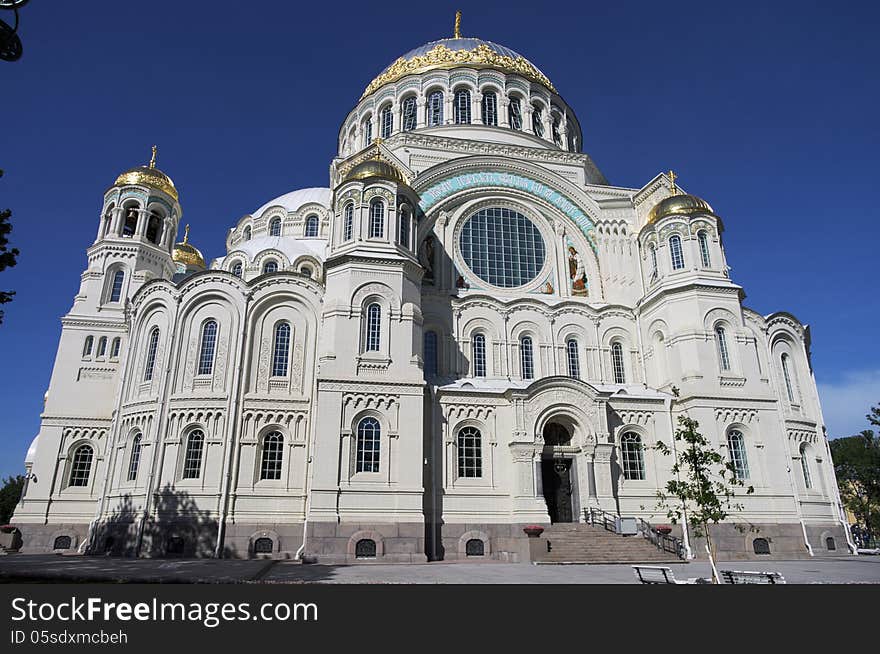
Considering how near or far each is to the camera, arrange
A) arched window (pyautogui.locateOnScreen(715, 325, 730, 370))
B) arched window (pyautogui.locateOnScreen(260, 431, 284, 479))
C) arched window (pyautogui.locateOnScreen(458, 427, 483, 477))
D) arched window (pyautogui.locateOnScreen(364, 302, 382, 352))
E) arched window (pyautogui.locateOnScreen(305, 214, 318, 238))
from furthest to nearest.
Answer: arched window (pyautogui.locateOnScreen(305, 214, 318, 238)) < arched window (pyautogui.locateOnScreen(715, 325, 730, 370)) < arched window (pyautogui.locateOnScreen(364, 302, 382, 352)) < arched window (pyautogui.locateOnScreen(458, 427, 483, 477)) < arched window (pyautogui.locateOnScreen(260, 431, 284, 479))

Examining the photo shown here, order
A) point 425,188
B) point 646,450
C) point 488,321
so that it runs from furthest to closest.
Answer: point 425,188 < point 488,321 < point 646,450

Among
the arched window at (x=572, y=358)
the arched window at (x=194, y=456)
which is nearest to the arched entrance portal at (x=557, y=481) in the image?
the arched window at (x=572, y=358)

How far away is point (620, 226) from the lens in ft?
110

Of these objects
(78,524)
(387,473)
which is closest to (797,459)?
(387,473)

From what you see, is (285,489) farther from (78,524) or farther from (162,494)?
(78,524)

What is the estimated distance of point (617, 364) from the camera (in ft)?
101

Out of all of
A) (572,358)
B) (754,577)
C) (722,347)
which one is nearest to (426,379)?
(572,358)

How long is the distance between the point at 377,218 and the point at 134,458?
1487 cm

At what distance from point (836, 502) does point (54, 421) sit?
3727 centimetres

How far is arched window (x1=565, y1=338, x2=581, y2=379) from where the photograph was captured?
3000cm

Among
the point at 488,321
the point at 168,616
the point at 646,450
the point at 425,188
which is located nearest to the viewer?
the point at 168,616

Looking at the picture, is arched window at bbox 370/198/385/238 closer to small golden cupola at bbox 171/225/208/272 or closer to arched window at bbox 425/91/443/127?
arched window at bbox 425/91/443/127

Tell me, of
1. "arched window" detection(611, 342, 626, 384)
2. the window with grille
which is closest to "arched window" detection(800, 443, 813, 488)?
"arched window" detection(611, 342, 626, 384)

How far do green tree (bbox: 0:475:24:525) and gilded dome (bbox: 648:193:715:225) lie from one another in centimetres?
5293
